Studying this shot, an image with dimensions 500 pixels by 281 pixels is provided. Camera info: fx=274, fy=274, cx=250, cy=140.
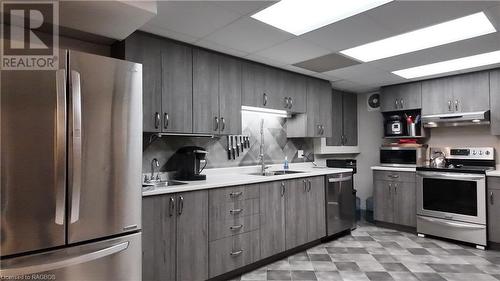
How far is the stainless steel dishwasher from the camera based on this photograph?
3684 mm

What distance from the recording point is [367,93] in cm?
533

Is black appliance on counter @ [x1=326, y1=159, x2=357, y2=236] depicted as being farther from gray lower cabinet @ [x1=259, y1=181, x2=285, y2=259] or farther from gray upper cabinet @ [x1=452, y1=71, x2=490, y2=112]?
gray upper cabinet @ [x1=452, y1=71, x2=490, y2=112]

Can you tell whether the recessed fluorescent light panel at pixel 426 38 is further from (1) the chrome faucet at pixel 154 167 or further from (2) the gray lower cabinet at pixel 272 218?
(1) the chrome faucet at pixel 154 167

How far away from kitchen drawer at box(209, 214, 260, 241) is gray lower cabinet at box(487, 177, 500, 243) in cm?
292

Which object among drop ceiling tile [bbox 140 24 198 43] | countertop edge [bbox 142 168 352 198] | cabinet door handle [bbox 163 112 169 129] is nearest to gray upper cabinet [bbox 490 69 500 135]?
countertop edge [bbox 142 168 352 198]

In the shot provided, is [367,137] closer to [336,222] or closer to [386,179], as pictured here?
[386,179]

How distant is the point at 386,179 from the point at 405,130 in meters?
0.88

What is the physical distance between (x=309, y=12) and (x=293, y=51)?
0.80m

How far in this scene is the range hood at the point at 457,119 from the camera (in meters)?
3.71

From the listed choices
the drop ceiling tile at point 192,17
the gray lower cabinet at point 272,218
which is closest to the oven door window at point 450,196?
the gray lower cabinet at point 272,218

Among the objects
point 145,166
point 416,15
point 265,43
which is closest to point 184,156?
point 145,166

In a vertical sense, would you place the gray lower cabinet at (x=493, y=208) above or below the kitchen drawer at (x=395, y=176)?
below

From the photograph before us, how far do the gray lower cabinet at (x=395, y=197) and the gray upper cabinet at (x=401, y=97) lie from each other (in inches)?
43.5

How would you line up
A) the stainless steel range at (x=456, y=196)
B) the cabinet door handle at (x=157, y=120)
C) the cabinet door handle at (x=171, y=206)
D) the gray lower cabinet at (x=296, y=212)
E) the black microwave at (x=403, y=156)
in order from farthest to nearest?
1. the black microwave at (x=403, y=156)
2. the stainless steel range at (x=456, y=196)
3. the gray lower cabinet at (x=296, y=212)
4. the cabinet door handle at (x=157, y=120)
5. the cabinet door handle at (x=171, y=206)
